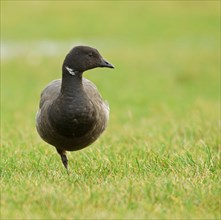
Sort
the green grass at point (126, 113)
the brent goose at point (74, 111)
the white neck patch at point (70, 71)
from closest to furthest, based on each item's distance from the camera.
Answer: the green grass at point (126, 113)
the brent goose at point (74, 111)
the white neck patch at point (70, 71)

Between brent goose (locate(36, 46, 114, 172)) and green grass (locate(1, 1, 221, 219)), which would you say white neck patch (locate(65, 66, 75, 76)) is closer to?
brent goose (locate(36, 46, 114, 172))

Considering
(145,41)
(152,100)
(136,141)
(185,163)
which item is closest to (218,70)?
(152,100)

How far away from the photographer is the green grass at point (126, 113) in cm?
549

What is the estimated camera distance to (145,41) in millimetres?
25672

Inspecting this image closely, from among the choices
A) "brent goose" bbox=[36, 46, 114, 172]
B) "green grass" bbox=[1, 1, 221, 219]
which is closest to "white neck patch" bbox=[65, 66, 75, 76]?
"brent goose" bbox=[36, 46, 114, 172]

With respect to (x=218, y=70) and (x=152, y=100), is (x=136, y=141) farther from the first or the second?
(x=218, y=70)

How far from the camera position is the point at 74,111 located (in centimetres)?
692

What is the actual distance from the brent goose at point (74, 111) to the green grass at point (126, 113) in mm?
333

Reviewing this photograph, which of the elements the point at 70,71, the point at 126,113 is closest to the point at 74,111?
the point at 70,71

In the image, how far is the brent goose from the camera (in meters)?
6.94

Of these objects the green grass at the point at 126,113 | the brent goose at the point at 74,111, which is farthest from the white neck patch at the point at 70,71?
the green grass at the point at 126,113

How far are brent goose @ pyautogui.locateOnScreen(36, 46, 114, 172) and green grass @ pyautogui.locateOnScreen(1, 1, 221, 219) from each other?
0.33m

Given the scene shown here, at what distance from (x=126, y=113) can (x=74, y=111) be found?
21.2 ft

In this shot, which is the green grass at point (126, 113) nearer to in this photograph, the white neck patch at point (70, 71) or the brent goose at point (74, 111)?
the brent goose at point (74, 111)
